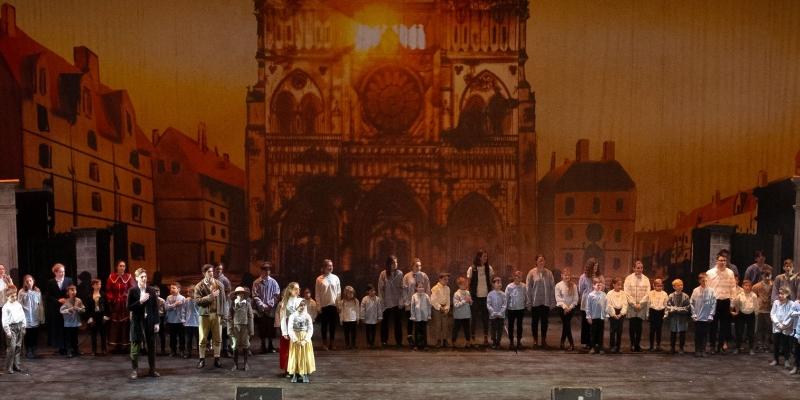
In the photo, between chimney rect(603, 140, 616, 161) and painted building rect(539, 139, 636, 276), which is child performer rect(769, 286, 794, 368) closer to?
painted building rect(539, 139, 636, 276)

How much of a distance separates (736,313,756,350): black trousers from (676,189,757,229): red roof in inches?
144

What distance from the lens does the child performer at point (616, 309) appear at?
35.9 feet

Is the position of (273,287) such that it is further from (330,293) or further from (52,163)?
(52,163)

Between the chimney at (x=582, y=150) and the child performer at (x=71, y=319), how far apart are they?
30.9 feet

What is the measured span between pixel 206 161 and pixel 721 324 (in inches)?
384

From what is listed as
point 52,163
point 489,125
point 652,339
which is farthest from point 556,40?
point 52,163

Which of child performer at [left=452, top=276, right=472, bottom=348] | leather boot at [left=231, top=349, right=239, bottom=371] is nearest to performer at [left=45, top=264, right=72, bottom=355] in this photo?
leather boot at [left=231, top=349, right=239, bottom=371]

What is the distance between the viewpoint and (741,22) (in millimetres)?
14641

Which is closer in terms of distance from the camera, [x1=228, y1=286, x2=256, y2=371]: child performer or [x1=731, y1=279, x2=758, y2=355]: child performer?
[x1=228, y1=286, x2=256, y2=371]: child performer

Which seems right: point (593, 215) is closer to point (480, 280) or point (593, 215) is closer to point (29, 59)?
point (480, 280)

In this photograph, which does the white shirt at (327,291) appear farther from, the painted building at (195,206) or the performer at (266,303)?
the painted building at (195,206)

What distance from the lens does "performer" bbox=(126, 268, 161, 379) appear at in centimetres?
913

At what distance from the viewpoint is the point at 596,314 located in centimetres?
1095

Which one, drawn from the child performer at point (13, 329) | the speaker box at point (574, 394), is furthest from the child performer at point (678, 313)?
the child performer at point (13, 329)
